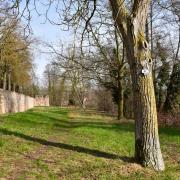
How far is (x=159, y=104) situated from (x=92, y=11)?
33.6 meters

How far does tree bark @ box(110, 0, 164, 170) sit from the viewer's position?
35.9 ft

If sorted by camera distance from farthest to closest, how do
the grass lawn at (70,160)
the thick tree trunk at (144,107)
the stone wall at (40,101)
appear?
the stone wall at (40,101), the thick tree trunk at (144,107), the grass lawn at (70,160)

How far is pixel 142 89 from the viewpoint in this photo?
11.0 meters

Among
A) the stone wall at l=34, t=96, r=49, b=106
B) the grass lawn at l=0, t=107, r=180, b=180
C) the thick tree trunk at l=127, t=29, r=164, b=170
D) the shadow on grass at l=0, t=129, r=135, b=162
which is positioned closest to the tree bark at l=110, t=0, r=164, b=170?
the thick tree trunk at l=127, t=29, r=164, b=170

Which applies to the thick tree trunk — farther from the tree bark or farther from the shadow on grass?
the shadow on grass

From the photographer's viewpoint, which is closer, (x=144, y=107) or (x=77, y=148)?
(x=144, y=107)

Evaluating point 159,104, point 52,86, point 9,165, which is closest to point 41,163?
point 9,165

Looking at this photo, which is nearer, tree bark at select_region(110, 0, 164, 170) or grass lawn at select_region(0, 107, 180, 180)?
grass lawn at select_region(0, 107, 180, 180)

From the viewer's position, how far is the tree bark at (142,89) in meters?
10.9

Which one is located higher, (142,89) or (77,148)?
(142,89)

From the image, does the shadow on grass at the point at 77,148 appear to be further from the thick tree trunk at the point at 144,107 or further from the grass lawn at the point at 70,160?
the thick tree trunk at the point at 144,107

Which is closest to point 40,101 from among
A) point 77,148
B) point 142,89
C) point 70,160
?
point 77,148

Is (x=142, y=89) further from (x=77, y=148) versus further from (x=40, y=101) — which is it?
(x=40, y=101)

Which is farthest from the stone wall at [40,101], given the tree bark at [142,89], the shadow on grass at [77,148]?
the tree bark at [142,89]
